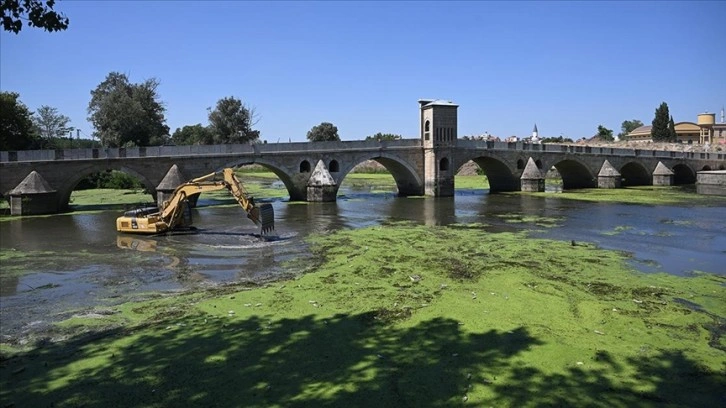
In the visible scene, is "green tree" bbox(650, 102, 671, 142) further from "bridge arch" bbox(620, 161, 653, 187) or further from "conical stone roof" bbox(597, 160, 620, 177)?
"conical stone roof" bbox(597, 160, 620, 177)

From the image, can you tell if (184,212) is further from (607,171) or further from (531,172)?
(607,171)

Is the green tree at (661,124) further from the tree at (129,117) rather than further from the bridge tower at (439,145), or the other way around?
the tree at (129,117)

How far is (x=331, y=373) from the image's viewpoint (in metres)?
7.95

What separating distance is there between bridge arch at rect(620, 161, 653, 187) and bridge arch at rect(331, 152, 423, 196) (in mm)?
30484

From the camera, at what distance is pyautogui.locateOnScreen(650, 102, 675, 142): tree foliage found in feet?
316

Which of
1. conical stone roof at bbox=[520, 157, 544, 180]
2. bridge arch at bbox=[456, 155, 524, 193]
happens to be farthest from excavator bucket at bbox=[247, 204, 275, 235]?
conical stone roof at bbox=[520, 157, 544, 180]

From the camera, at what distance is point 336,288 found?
45.2 feet

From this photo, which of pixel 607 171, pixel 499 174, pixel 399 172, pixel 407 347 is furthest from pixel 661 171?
pixel 407 347

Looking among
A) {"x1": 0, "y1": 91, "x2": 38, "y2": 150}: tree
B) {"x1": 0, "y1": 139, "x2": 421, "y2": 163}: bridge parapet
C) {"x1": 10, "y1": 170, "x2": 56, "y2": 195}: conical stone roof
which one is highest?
{"x1": 0, "y1": 91, "x2": 38, "y2": 150}: tree

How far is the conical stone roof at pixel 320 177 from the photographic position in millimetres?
42062

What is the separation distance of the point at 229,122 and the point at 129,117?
2140 centimetres

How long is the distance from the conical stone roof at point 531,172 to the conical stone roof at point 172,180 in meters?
33.0

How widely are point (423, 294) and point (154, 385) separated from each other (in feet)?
23.0

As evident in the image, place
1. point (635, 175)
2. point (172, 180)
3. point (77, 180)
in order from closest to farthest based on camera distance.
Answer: point (77, 180)
point (172, 180)
point (635, 175)
